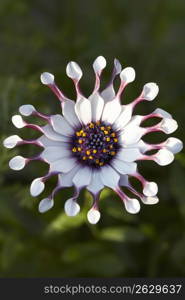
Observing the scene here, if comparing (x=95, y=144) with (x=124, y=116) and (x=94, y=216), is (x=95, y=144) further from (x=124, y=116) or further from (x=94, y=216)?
(x=94, y=216)

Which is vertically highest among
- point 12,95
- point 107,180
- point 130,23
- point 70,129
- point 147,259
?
point 130,23

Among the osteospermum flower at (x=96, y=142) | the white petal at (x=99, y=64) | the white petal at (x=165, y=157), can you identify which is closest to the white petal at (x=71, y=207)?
the osteospermum flower at (x=96, y=142)

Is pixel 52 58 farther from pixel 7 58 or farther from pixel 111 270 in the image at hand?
pixel 111 270

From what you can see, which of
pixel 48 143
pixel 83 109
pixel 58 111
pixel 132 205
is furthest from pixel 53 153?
pixel 58 111

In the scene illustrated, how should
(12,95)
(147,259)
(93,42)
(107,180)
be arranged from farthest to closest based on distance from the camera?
(93,42)
(147,259)
(12,95)
(107,180)

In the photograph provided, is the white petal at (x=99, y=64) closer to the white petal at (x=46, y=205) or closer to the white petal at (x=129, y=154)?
the white petal at (x=129, y=154)

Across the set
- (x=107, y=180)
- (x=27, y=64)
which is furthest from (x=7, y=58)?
(x=107, y=180)

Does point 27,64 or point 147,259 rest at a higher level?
point 27,64
